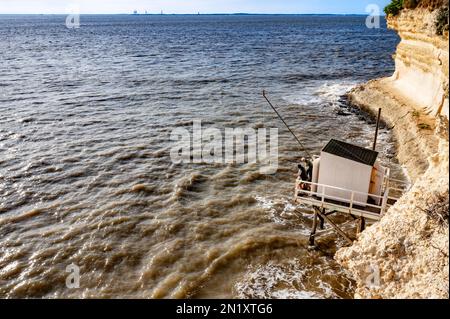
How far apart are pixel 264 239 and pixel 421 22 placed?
23.6 m

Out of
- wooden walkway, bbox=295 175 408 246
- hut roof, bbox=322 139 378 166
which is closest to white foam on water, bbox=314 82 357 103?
hut roof, bbox=322 139 378 166

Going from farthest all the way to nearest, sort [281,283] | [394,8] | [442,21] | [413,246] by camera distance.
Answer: [394,8] → [442,21] → [281,283] → [413,246]

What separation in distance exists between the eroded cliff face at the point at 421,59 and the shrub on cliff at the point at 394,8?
638mm

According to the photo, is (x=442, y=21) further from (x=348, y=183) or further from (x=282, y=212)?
(x=282, y=212)

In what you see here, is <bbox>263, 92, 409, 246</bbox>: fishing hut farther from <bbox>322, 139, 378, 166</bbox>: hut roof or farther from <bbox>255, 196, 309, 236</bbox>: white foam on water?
<bbox>255, 196, 309, 236</bbox>: white foam on water

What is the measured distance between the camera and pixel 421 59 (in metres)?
30.5

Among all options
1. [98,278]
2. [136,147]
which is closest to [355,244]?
[98,278]

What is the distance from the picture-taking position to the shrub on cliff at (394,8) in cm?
3575

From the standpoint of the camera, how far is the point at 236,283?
1594cm

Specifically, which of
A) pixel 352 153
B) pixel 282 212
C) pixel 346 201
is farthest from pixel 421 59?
pixel 346 201

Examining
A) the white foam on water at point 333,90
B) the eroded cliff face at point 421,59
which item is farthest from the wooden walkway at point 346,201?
the white foam on water at point 333,90

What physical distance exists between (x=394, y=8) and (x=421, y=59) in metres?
8.35

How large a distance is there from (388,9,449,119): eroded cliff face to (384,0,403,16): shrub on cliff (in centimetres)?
64

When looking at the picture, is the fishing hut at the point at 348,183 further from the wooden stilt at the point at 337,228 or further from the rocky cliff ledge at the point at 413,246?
the rocky cliff ledge at the point at 413,246
